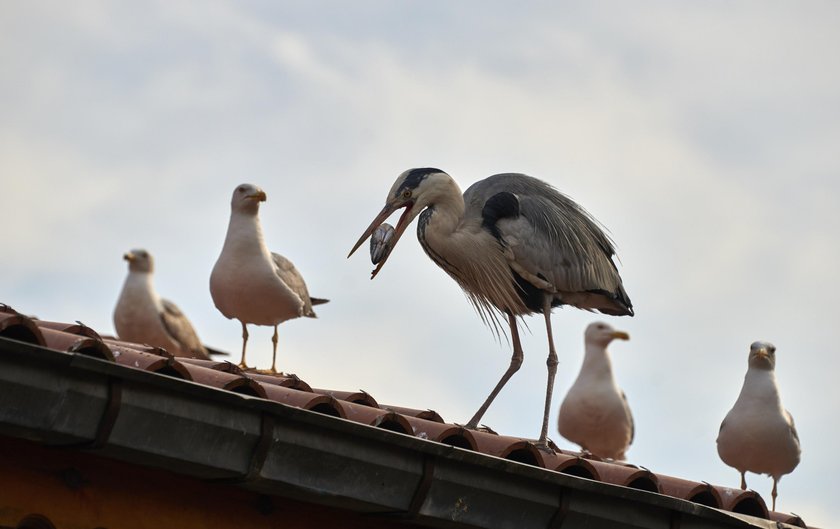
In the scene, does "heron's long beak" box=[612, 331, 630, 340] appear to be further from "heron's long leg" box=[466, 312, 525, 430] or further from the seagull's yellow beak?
"heron's long leg" box=[466, 312, 525, 430]

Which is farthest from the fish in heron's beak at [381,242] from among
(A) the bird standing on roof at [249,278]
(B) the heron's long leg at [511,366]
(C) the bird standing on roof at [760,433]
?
(A) the bird standing on roof at [249,278]

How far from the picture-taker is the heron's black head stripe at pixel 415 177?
25.7ft

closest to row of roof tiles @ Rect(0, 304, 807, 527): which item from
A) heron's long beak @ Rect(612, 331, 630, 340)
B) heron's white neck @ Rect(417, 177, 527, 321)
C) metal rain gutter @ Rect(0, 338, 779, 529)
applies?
metal rain gutter @ Rect(0, 338, 779, 529)

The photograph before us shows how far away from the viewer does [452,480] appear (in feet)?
16.5

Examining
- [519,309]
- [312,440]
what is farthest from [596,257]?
[312,440]

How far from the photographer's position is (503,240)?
7902 millimetres

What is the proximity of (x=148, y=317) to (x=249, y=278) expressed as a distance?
4.07 meters

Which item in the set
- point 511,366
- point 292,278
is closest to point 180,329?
point 292,278

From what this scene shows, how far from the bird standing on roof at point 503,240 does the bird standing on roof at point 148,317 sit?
749cm

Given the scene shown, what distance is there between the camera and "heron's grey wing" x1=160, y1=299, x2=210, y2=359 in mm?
15320

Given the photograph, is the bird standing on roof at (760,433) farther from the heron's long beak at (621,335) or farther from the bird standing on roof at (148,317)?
the bird standing on roof at (148,317)

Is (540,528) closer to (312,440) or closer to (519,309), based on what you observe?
(312,440)

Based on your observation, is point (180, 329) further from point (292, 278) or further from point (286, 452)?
point (286, 452)

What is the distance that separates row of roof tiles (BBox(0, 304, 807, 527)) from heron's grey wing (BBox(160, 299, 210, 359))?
8933 mm
